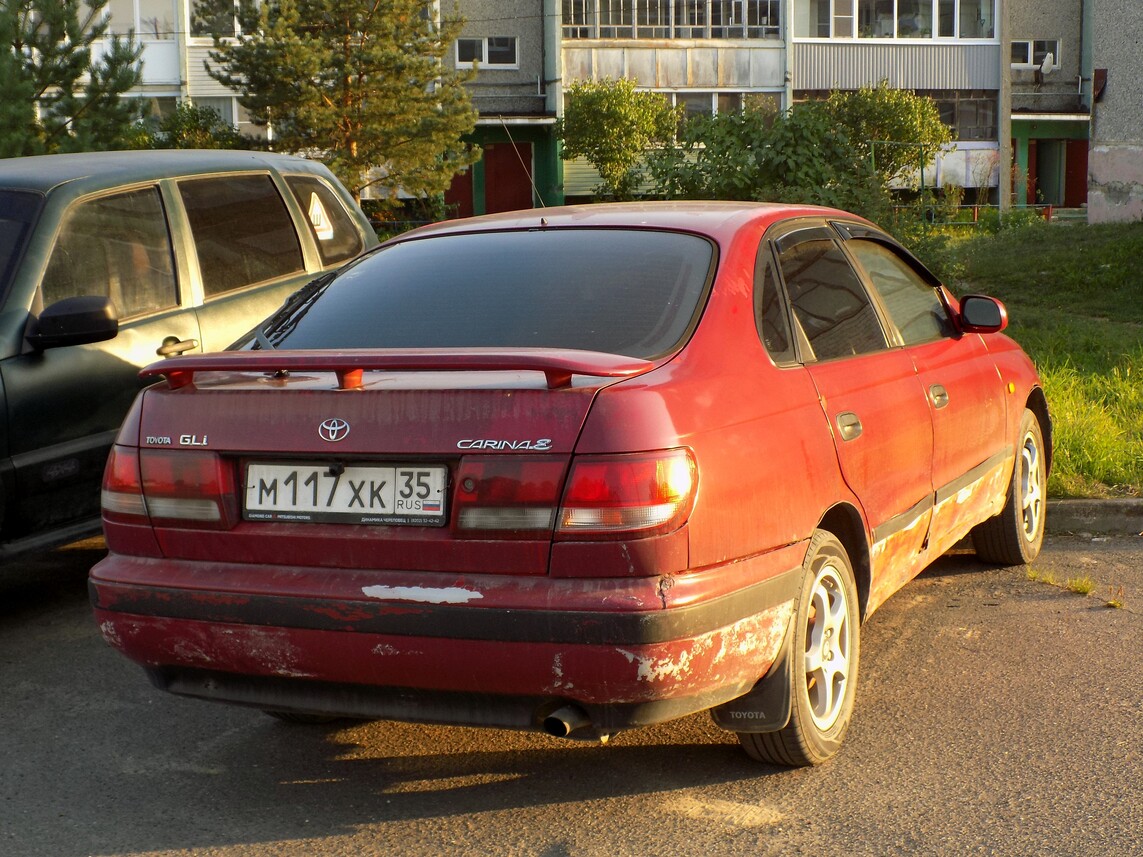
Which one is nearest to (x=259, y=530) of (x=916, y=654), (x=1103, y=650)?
(x=916, y=654)

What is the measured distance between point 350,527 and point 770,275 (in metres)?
1.50

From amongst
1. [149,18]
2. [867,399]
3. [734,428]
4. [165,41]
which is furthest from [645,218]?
[149,18]

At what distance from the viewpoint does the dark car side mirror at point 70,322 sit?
540 cm

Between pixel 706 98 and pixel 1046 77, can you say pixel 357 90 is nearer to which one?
pixel 706 98

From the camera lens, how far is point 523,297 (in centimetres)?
395

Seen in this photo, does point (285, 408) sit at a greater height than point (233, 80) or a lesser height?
lesser

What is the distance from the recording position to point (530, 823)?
11.8 ft

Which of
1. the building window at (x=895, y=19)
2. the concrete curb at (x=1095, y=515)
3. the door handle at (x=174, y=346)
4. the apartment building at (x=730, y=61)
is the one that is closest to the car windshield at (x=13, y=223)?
the door handle at (x=174, y=346)

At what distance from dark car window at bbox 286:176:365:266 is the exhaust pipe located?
4.32m

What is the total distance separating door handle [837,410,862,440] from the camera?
4.08 meters

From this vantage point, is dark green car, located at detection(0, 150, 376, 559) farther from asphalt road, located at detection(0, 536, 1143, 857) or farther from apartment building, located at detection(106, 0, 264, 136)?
apartment building, located at detection(106, 0, 264, 136)

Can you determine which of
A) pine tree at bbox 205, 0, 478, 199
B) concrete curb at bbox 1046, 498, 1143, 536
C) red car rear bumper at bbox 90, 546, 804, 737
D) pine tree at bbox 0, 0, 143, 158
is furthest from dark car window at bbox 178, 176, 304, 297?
pine tree at bbox 205, 0, 478, 199

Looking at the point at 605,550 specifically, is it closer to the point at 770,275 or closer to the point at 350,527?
the point at 350,527

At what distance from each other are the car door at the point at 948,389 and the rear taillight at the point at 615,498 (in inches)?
73.4
